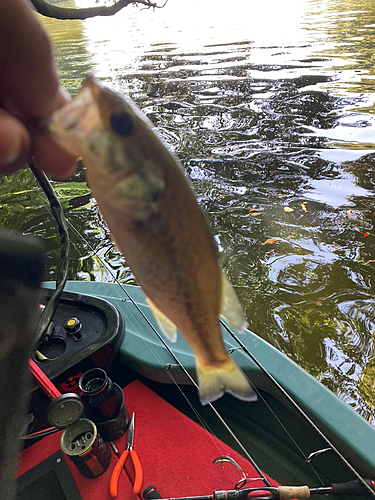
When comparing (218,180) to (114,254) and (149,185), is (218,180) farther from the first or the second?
(149,185)

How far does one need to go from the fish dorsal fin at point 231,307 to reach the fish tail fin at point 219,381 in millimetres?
116

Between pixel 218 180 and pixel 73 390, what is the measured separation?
5014mm

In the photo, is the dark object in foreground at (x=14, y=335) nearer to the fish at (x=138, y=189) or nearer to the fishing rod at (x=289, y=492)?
the fish at (x=138, y=189)

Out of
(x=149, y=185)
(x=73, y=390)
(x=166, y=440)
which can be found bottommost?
(x=166, y=440)

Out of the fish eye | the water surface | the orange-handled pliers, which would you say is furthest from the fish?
the water surface

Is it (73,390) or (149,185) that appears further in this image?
(73,390)

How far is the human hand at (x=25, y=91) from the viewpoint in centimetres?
86

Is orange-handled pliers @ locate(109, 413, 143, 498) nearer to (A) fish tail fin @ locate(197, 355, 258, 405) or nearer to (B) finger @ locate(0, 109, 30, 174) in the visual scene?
(A) fish tail fin @ locate(197, 355, 258, 405)

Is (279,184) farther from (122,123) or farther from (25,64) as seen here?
(122,123)

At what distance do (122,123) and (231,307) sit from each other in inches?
20.1

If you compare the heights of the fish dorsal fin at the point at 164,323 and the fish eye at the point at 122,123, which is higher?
the fish eye at the point at 122,123

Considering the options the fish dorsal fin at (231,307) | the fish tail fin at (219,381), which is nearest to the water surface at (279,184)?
the fish tail fin at (219,381)

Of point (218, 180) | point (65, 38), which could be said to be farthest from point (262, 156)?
point (65, 38)

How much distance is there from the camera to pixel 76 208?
6.63m
